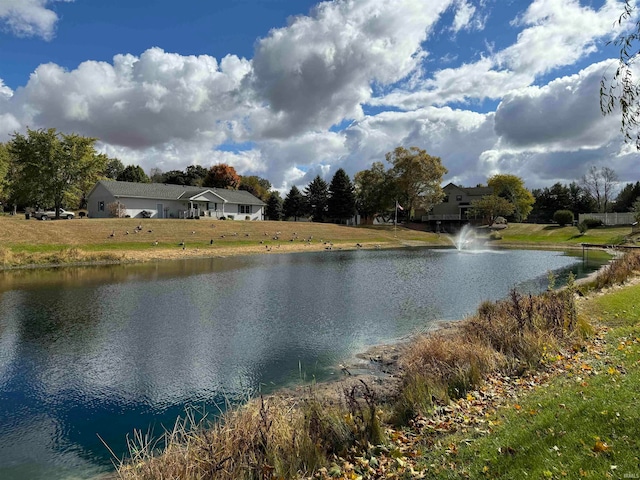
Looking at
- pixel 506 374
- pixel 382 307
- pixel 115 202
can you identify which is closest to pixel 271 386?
pixel 506 374

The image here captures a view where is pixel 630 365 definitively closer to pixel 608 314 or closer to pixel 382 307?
pixel 608 314

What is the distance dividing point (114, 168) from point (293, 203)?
58.8 meters

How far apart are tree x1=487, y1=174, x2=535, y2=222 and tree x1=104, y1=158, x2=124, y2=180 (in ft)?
331

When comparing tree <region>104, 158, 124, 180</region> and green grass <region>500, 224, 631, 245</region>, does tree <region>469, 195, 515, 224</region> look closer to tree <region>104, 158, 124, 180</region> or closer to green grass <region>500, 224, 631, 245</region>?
green grass <region>500, 224, 631, 245</region>

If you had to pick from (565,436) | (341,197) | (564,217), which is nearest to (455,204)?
(564,217)

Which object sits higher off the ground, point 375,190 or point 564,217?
point 375,190

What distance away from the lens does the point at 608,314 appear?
13484 millimetres

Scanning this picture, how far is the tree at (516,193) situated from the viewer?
3745 inches

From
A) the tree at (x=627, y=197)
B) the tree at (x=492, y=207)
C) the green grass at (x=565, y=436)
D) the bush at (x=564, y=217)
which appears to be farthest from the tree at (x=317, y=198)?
the green grass at (x=565, y=436)

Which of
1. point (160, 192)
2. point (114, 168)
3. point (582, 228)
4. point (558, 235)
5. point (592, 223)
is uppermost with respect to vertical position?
point (114, 168)

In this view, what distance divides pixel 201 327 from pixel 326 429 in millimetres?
10709

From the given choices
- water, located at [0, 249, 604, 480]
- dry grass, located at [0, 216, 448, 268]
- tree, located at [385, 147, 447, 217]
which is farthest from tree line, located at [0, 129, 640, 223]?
water, located at [0, 249, 604, 480]

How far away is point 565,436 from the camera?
206 inches

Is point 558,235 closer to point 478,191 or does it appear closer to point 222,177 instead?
point 478,191
